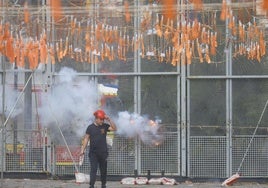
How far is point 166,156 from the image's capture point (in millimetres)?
14438

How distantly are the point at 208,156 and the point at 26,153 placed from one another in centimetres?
456

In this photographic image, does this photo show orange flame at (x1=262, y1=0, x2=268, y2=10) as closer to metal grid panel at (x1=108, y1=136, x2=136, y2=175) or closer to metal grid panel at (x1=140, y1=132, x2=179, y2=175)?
metal grid panel at (x1=140, y1=132, x2=179, y2=175)

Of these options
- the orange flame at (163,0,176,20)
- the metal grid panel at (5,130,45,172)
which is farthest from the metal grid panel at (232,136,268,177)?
the metal grid panel at (5,130,45,172)

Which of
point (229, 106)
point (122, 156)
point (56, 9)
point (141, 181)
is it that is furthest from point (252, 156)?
point (56, 9)

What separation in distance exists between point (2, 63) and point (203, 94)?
16.6 ft

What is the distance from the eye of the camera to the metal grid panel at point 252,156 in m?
14.2

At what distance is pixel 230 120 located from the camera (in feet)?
46.9

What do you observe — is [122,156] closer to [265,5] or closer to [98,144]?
[98,144]

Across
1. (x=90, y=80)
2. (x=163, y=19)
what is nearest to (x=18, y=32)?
(x=90, y=80)

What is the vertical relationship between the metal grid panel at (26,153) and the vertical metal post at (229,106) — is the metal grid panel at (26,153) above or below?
below

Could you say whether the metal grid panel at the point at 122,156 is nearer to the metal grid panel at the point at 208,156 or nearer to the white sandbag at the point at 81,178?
the white sandbag at the point at 81,178

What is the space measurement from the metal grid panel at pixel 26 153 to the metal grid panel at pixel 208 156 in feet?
12.4

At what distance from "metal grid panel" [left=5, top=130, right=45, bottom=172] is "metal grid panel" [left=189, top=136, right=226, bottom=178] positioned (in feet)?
12.4

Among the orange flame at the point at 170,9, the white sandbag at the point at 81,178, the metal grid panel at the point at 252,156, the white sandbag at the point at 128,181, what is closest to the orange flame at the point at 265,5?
the orange flame at the point at 170,9
